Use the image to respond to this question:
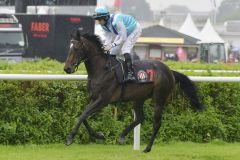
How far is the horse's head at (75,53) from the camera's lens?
7.62 m

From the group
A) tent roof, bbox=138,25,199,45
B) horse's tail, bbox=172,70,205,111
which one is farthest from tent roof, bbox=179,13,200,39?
horse's tail, bbox=172,70,205,111

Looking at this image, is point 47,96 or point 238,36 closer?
point 47,96

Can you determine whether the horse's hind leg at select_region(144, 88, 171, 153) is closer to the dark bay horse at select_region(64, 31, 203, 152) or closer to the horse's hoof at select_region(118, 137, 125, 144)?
the dark bay horse at select_region(64, 31, 203, 152)

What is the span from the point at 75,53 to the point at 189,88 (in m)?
1.73

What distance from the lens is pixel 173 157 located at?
757 cm

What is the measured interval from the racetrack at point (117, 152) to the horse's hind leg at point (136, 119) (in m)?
0.18

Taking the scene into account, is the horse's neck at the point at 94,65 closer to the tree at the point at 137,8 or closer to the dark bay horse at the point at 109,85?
the dark bay horse at the point at 109,85

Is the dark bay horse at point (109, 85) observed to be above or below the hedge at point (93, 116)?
above

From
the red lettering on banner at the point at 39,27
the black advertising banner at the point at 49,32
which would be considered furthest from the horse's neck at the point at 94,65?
the red lettering on banner at the point at 39,27

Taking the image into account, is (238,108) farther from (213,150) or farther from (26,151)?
(26,151)

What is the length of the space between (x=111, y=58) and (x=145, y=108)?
116cm

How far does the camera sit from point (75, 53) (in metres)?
7.75

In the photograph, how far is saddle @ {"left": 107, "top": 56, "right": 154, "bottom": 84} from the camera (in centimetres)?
796

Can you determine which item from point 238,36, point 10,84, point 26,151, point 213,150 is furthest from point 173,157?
point 238,36
